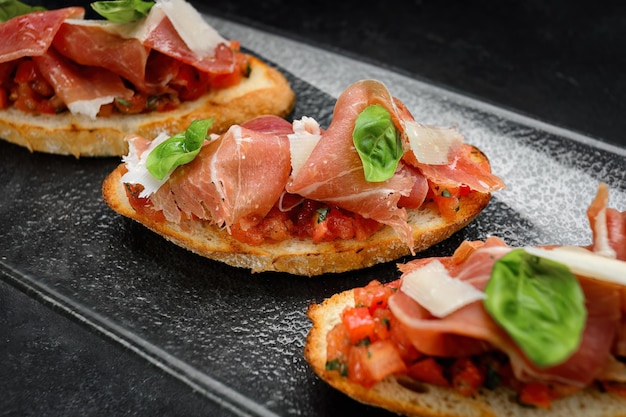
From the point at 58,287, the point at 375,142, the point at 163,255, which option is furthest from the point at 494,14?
the point at 58,287

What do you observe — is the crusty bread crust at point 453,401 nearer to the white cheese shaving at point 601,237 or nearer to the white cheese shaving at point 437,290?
the white cheese shaving at point 437,290

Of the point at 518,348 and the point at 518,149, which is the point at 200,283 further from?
the point at 518,149

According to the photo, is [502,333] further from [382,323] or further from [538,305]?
[382,323]

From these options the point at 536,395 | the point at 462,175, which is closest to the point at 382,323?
the point at 536,395

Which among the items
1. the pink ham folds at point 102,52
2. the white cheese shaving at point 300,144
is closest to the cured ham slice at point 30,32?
the pink ham folds at point 102,52

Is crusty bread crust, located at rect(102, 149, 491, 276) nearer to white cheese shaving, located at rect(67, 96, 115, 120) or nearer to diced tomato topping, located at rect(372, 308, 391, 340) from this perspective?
diced tomato topping, located at rect(372, 308, 391, 340)

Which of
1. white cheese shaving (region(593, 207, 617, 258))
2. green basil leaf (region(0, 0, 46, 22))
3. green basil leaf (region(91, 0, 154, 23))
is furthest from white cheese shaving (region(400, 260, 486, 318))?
green basil leaf (region(0, 0, 46, 22))
